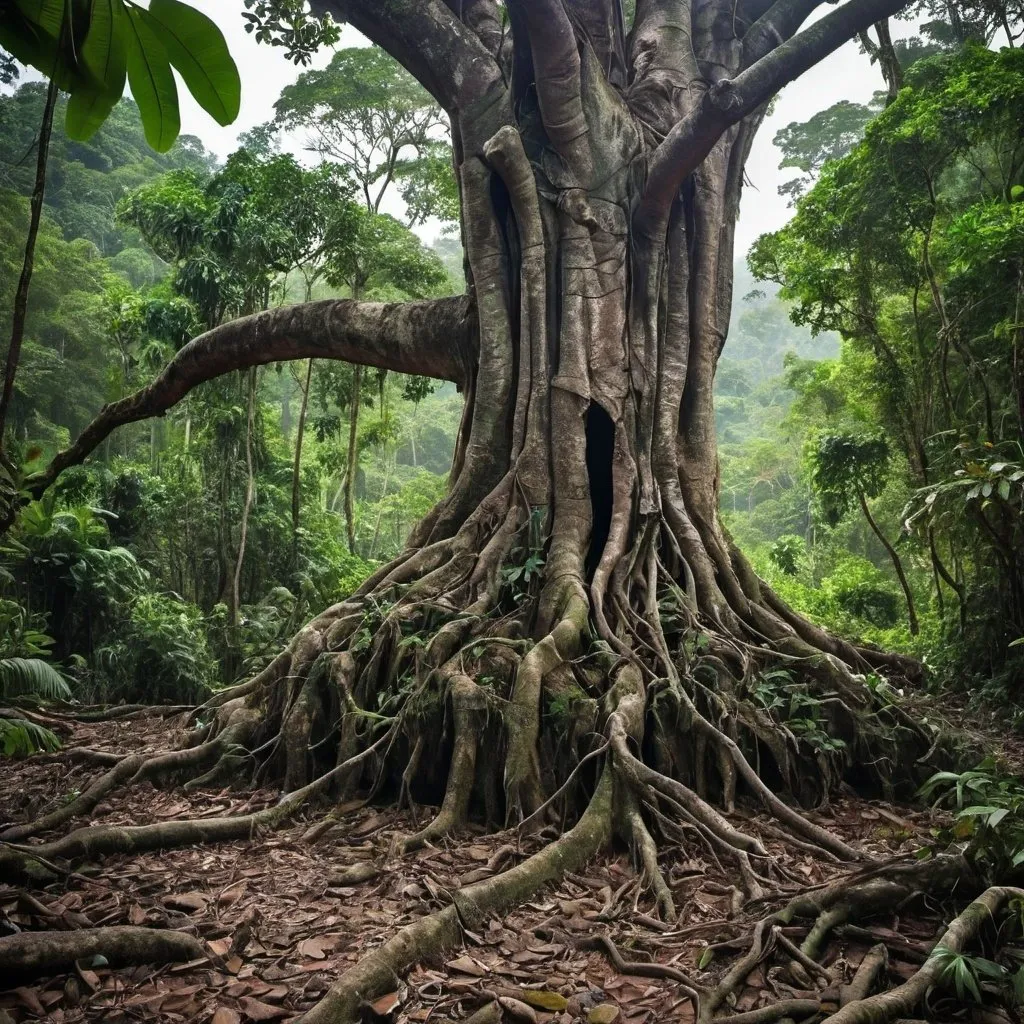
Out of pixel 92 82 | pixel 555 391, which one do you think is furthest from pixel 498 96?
pixel 92 82

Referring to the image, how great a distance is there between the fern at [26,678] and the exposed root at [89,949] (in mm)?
3818

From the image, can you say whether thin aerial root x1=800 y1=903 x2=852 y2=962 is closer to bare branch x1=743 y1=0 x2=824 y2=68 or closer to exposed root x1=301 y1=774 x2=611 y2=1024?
exposed root x1=301 y1=774 x2=611 y2=1024

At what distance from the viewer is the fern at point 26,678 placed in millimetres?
5676

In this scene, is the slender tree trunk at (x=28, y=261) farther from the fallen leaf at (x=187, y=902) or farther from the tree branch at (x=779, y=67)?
the tree branch at (x=779, y=67)

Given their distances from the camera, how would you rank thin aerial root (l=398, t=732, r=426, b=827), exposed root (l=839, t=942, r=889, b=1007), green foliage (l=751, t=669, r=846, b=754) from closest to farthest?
exposed root (l=839, t=942, r=889, b=1007) → thin aerial root (l=398, t=732, r=426, b=827) → green foliage (l=751, t=669, r=846, b=754)

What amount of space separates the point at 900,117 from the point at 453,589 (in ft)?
21.2

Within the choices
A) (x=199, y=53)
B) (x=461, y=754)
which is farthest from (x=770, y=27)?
(x=199, y=53)

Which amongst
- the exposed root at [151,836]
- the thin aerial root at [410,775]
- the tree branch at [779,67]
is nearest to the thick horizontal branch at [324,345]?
the tree branch at [779,67]

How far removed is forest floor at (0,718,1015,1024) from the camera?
232 centimetres

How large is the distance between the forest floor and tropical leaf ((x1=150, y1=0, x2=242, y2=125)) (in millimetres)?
2248

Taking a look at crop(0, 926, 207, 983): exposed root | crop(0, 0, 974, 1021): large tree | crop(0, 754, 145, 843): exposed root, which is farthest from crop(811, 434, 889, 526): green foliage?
crop(0, 926, 207, 983): exposed root

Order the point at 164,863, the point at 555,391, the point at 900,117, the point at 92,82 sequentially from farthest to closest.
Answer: the point at 900,117
the point at 555,391
the point at 164,863
the point at 92,82

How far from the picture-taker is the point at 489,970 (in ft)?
8.25

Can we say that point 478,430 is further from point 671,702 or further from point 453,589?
point 671,702
